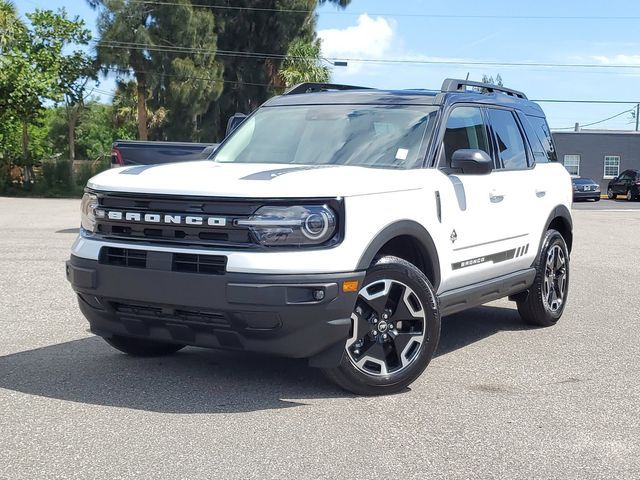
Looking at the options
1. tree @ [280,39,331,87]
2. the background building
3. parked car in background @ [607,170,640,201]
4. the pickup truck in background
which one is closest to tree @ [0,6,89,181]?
tree @ [280,39,331,87]

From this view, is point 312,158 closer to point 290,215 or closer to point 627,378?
point 290,215

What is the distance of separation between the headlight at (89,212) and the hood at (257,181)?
79mm

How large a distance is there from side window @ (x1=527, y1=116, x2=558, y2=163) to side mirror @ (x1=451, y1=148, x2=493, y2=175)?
6.55 ft

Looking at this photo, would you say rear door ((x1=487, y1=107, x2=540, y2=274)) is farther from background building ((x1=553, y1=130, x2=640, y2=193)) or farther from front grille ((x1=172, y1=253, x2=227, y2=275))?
background building ((x1=553, y1=130, x2=640, y2=193))

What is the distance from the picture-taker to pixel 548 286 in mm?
7988

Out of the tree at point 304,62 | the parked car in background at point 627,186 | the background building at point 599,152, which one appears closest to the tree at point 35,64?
the tree at point 304,62

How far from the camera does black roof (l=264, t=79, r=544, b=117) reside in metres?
6.60

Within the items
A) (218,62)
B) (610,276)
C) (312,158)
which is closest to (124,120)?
(218,62)

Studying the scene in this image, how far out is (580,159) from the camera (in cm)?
6041

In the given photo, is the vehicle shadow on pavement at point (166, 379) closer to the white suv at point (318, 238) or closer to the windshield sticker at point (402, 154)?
the white suv at point (318, 238)

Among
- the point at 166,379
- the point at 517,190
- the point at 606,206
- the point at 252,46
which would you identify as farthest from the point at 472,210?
the point at 252,46

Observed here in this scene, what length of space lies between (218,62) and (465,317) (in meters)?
37.1

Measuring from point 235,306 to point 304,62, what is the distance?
43.4m

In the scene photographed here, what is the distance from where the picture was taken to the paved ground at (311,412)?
425 cm
